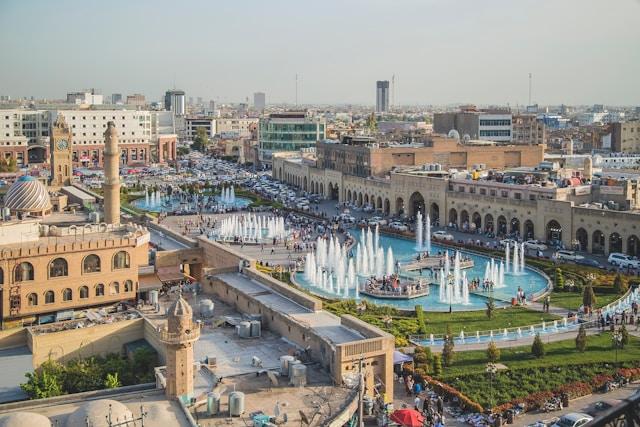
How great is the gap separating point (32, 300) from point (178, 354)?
10.5 metres

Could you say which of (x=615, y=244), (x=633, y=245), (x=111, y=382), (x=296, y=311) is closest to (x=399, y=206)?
(x=615, y=244)

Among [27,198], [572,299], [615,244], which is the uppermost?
[27,198]

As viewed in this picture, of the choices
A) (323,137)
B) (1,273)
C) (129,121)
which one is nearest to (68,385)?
(1,273)

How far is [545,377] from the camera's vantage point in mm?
21016

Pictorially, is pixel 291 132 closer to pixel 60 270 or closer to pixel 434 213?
pixel 434 213

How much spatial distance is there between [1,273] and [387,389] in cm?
1277

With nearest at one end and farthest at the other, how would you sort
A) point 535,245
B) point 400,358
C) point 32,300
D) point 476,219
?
point 400,358 → point 32,300 → point 535,245 → point 476,219

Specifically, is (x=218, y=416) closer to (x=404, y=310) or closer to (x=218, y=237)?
(x=404, y=310)

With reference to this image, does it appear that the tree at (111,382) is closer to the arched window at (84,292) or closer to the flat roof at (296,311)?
the flat roof at (296,311)

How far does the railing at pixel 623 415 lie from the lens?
461 cm

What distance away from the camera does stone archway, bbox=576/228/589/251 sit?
41594 millimetres

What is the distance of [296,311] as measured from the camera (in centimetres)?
2111

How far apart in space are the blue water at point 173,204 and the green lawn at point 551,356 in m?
39.2

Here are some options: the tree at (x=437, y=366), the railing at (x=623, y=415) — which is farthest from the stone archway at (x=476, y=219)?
the railing at (x=623, y=415)
